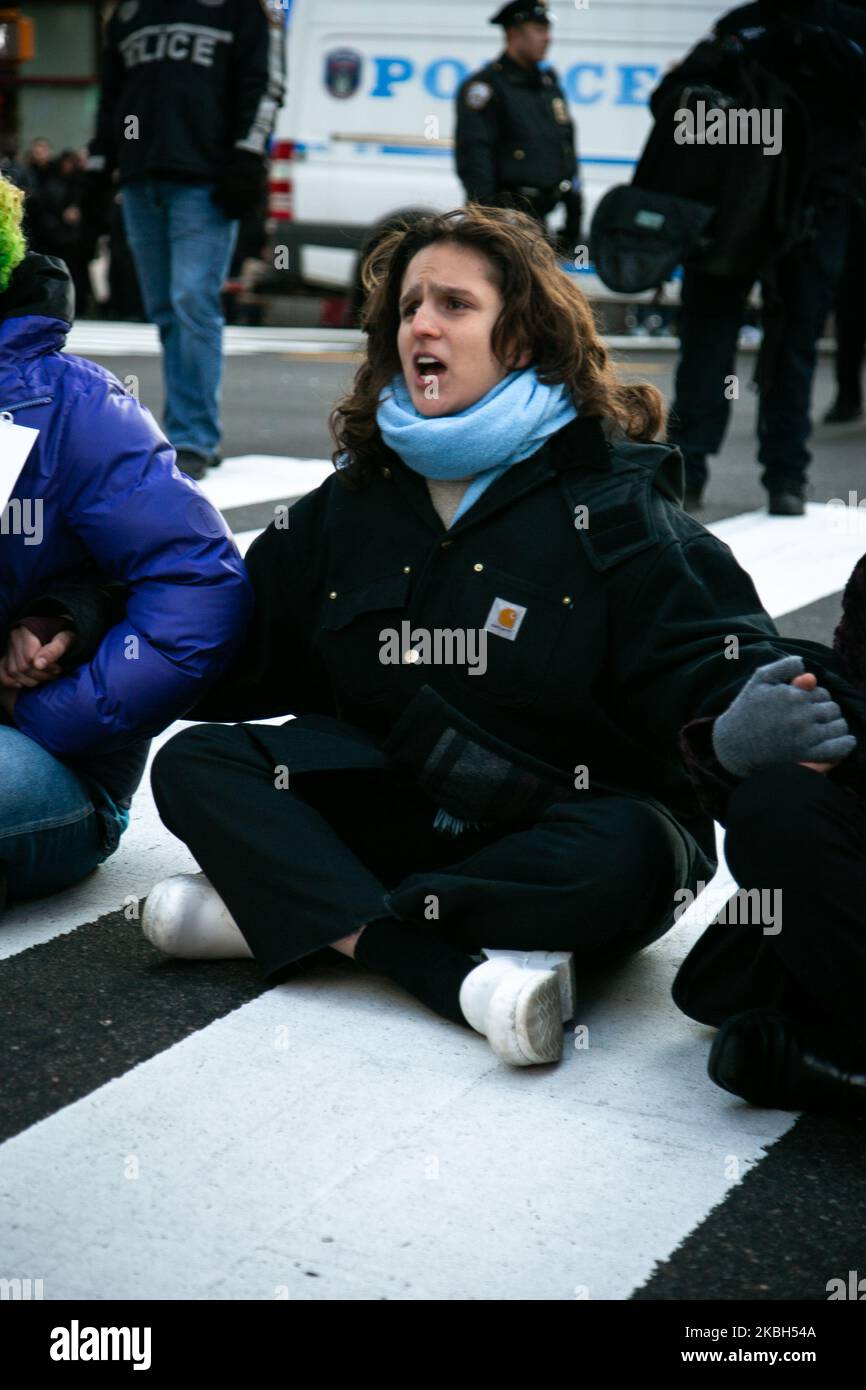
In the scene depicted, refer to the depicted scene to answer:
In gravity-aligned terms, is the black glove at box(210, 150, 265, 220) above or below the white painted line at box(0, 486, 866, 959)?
above

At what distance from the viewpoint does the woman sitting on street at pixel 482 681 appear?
9.41 ft

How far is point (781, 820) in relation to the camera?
250 centimetres

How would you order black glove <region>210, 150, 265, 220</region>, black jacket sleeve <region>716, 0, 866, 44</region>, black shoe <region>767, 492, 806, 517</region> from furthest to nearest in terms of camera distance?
black shoe <region>767, 492, 806, 517</region>
black glove <region>210, 150, 265, 220</region>
black jacket sleeve <region>716, 0, 866, 44</region>

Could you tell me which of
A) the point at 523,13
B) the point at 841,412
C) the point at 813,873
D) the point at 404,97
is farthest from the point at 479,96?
the point at 813,873

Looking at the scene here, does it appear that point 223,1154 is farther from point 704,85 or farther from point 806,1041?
point 704,85

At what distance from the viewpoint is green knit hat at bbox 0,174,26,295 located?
10.4 feet

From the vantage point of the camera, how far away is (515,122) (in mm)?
10383

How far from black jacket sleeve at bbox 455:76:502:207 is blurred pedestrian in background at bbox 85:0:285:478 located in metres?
2.91

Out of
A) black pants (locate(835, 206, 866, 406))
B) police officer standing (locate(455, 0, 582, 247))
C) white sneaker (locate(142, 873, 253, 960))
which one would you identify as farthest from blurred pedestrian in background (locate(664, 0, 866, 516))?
white sneaker (locate(142, 873, 253, 960))

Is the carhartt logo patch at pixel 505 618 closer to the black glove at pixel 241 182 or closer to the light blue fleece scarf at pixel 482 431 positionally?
the light blue fleece scarf at pixel 482 431

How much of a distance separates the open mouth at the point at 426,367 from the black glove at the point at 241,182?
4.42 meters

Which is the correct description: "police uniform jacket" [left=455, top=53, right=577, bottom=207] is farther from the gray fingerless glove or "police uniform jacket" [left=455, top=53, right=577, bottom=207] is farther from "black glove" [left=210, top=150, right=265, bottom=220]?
the gray fingerless glove

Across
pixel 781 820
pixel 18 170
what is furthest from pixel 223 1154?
pixel 18 170
